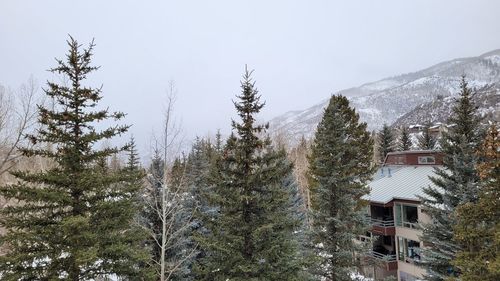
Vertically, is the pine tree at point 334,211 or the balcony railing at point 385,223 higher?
the pine tree at point 334,211

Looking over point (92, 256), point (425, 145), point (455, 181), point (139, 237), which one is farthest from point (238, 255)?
point (425, 145)

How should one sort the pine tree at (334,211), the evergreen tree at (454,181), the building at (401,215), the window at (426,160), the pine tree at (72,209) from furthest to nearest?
the window at (426,160) → the building at (401,215) → the pine tree at (334,211) → the evergreen tree at (454,181) → the pine tree at (72,209)

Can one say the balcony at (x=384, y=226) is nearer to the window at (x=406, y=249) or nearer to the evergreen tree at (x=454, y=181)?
the window at (x=406, y=249)

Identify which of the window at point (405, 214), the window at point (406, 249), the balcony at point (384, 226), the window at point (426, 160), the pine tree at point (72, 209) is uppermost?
the window at point (426, 160)

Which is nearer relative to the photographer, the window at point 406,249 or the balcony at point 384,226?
the window at point 406,249

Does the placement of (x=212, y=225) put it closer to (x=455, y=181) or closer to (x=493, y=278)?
(x=493, y=278)

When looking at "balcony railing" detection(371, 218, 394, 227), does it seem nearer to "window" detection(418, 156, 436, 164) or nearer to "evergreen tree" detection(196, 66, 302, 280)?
"window" detection(418, 156, 436, 164)

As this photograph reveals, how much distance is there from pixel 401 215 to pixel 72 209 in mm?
25031

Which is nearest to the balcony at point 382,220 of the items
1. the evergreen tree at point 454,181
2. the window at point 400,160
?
the window at point 400,160

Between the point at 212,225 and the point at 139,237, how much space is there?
2730 mm

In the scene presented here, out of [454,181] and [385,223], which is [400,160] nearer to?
[385,223]

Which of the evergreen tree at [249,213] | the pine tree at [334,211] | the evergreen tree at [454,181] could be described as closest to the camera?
the evergreen tree at [249,213]

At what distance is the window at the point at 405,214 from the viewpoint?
25.9 m

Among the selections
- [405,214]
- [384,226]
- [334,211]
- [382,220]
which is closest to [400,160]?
[382,220]
